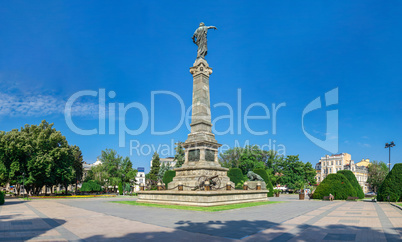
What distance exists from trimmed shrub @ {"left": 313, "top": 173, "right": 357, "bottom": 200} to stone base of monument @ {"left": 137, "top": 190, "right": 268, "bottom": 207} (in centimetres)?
999

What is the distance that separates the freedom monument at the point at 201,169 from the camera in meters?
20.8

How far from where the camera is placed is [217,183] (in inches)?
961

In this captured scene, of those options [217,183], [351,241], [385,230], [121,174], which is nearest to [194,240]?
[351,241]

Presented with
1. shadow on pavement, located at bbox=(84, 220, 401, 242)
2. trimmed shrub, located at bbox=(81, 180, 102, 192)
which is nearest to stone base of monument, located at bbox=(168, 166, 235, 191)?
shadow on pavement, located at bbox=(84, 220, 401, 242)

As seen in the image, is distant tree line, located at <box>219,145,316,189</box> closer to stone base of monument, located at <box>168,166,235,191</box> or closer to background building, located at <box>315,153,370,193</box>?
background building, located at <box>315,153,370,193</box>

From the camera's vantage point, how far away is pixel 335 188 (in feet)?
104

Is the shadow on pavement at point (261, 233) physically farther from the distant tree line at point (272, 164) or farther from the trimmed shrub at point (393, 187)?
the distant tree line at point (272, 164)

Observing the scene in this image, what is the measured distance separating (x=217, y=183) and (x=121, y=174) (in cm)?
4896

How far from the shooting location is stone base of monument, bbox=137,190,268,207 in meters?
18.9

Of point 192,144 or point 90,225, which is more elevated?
point 192,144

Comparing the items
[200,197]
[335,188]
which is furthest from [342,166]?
[200,197]

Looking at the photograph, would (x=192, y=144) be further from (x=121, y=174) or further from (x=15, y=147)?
(x=121, y=174)

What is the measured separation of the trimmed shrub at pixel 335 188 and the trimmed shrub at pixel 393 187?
4220 mm

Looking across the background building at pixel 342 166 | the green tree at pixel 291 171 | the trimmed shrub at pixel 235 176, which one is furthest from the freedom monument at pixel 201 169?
the background building at pixel 342 166
